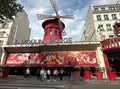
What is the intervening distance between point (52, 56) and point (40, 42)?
113 inches

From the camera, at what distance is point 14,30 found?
106 ft

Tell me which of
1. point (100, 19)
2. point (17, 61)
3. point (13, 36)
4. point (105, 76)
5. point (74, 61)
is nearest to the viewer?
point (105, 76)

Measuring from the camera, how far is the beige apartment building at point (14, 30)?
29353 mm

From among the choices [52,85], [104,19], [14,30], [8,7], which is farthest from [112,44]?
[14,30]

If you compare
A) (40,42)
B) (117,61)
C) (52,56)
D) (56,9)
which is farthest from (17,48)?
(117,61)

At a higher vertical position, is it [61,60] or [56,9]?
[56,9]

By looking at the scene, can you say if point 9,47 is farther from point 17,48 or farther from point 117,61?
point 117,61

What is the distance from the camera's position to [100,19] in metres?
27.8

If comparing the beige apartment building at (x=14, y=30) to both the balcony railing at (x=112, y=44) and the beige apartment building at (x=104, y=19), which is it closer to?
the beige apartment building at (x=104, y=19)

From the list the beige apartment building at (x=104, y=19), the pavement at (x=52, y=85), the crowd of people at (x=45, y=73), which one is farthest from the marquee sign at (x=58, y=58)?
the beige apartment building at (x=104, y=19)

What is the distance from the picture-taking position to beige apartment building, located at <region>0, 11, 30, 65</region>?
29.4 m

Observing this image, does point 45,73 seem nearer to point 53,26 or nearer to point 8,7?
point 8,7

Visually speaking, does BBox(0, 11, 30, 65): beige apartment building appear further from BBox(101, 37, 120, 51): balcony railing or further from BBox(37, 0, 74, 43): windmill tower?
BBox(101, 37, 120, 51): balcony railing

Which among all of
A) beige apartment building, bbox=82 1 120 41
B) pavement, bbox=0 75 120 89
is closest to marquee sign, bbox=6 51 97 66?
pavement, bbox=0 75 120 89
